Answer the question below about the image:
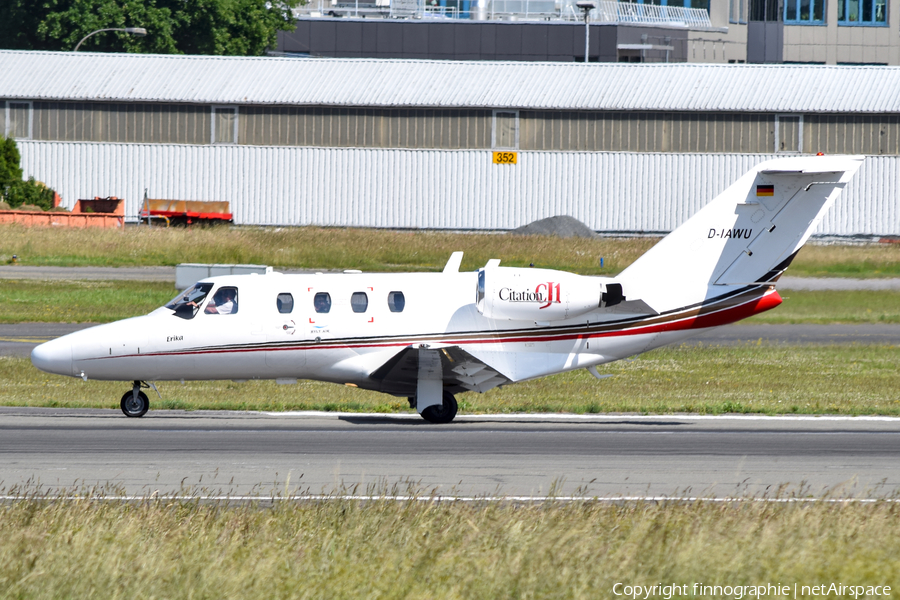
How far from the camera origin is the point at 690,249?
18.6m

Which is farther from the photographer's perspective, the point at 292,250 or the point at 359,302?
the point at 292,250

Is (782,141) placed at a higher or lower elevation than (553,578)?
higher

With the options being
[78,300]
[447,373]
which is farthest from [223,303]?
[78,300]

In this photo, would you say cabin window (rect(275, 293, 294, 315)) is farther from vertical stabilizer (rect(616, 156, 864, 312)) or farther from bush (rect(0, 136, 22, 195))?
bush (rect(0, 136, 22, 195))

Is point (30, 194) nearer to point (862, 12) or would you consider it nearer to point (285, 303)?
point (285, 303)

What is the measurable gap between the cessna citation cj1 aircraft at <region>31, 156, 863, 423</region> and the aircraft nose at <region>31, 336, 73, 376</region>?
0.9 inches

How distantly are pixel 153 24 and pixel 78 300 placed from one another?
4026 cm

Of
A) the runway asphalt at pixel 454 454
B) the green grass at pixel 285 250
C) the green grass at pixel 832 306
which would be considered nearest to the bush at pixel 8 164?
the green grass at pixel 285 250

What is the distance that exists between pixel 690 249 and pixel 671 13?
225ft

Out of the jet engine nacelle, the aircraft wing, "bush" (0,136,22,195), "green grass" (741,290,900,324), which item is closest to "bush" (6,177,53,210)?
"bush" (0,136,22,195)

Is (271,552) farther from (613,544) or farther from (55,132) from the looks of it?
(55,132)

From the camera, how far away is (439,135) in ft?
185

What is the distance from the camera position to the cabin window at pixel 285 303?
18172 mm

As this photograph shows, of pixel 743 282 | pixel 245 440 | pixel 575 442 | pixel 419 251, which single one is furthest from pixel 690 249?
pixel 419 251
